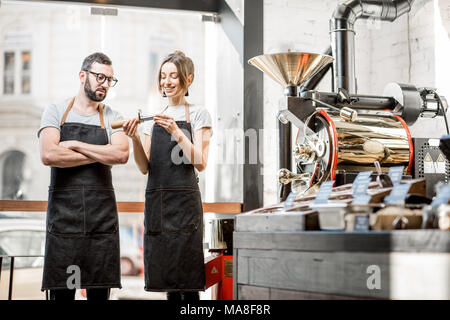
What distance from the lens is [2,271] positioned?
387cm

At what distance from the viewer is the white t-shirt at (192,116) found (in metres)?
2.86

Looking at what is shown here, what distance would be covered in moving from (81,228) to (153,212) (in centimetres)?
36

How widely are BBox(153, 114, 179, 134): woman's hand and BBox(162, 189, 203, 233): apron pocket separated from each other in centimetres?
32

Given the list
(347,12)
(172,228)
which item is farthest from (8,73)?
(347,12)

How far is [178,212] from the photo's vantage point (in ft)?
9.00

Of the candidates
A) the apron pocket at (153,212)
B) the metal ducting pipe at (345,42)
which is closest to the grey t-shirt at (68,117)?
the apron pocket at (153,212)

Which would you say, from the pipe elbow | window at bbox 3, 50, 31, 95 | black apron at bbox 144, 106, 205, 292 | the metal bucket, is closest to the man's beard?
black apron at bbox 144, 106, 205, 292

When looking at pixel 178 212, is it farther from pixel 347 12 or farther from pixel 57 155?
pixel 347 12

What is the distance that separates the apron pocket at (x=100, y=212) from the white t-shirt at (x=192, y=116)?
0.44 metres

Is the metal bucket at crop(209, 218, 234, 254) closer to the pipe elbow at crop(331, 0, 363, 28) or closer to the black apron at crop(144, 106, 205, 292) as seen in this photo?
the black apron at crop(144, 106, 205, 292)

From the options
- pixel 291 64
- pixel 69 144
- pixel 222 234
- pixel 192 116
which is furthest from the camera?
pixel 222 234
